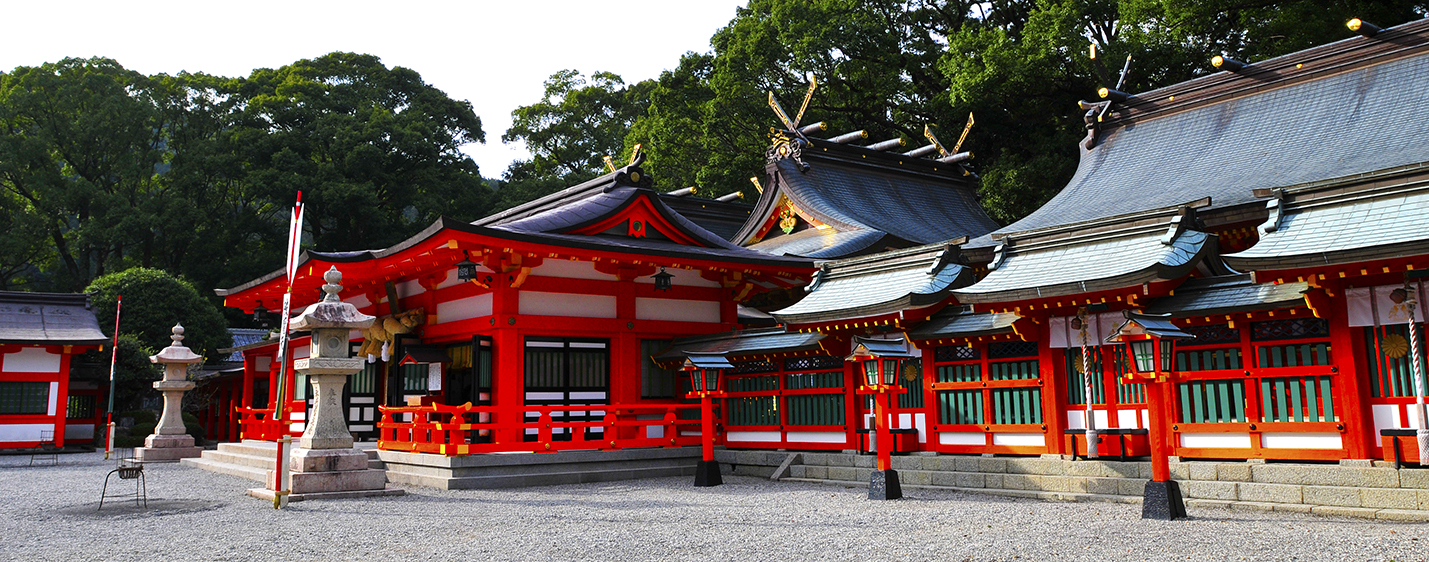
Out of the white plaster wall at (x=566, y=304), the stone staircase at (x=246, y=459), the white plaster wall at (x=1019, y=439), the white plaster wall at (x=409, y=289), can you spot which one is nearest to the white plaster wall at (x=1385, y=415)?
the white plaster wall at (x=1019, y=439)

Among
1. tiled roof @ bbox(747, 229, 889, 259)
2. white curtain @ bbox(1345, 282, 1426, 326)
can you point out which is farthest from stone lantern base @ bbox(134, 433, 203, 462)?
white curtain @ bbox(1345, 282, 1426, 326)

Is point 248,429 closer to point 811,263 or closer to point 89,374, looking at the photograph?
point 89,374

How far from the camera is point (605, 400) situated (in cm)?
1620

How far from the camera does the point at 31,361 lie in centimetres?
2411

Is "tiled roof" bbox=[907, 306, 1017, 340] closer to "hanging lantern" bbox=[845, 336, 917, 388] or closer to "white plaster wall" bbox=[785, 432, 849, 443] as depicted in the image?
"hanging lantern" bbox=[845, 336, 917, 388]

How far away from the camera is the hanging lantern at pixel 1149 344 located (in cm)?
934

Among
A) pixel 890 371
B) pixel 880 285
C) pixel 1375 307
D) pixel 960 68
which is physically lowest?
pixel 890 371

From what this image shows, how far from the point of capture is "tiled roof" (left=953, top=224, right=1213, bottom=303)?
1053 centimetres

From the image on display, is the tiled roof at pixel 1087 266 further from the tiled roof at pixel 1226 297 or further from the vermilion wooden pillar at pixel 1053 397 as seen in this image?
the vermilion wooden pillar at pixel 1053 397

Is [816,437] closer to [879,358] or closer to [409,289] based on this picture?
[879,358]

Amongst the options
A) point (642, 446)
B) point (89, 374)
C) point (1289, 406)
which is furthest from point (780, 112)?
point (89, 374)

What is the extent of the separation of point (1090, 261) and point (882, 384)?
9.53 ft

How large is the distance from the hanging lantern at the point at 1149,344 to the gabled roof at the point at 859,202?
11420mm

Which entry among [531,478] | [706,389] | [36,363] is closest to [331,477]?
[531,478]
